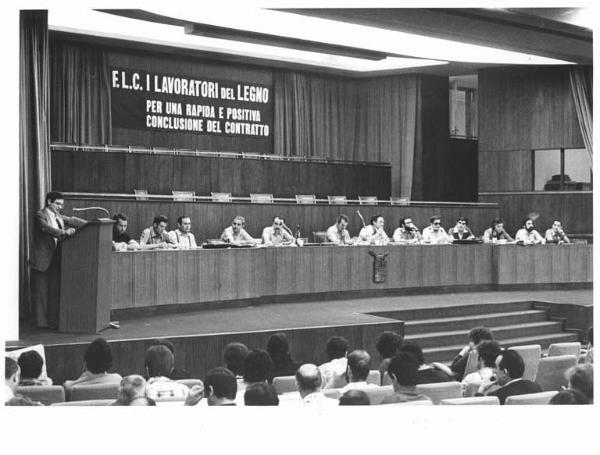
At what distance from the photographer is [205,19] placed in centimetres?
991

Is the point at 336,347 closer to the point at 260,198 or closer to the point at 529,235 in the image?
the point at 260,198

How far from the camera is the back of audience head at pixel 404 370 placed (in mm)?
4305

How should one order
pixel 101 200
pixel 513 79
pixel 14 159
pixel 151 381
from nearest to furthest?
pixel 151 381 → pixel 14 159 → pixel 101 200 → pixel 513 79

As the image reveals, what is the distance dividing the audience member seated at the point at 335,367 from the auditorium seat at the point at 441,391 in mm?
748

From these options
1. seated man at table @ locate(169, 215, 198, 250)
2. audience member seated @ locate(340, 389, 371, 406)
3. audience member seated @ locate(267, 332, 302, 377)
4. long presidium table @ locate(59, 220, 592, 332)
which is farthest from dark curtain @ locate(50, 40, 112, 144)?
audience member seated @ locate(340, 389, 371, 406)

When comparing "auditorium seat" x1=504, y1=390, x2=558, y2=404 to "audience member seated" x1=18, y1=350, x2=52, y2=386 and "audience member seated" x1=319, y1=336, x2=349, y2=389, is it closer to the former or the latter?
"audience member seated" x1=319, y1=336, x2=349, y2=389

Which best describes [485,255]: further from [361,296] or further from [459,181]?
[459,181]

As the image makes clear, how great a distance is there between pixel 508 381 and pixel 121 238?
5279mm

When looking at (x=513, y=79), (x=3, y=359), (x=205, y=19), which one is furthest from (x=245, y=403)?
(x=513, y=79)

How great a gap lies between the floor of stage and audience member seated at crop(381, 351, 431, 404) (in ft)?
9.82

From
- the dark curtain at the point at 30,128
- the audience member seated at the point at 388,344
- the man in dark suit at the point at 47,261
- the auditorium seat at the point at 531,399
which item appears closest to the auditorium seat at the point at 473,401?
the auditorium seat at the point at 531,399

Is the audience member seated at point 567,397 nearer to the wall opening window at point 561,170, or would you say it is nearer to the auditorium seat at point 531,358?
the auditorium seat at point 531,358

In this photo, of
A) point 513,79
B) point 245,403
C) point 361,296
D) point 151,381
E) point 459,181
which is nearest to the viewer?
point 245,403

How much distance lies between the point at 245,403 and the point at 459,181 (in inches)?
451
